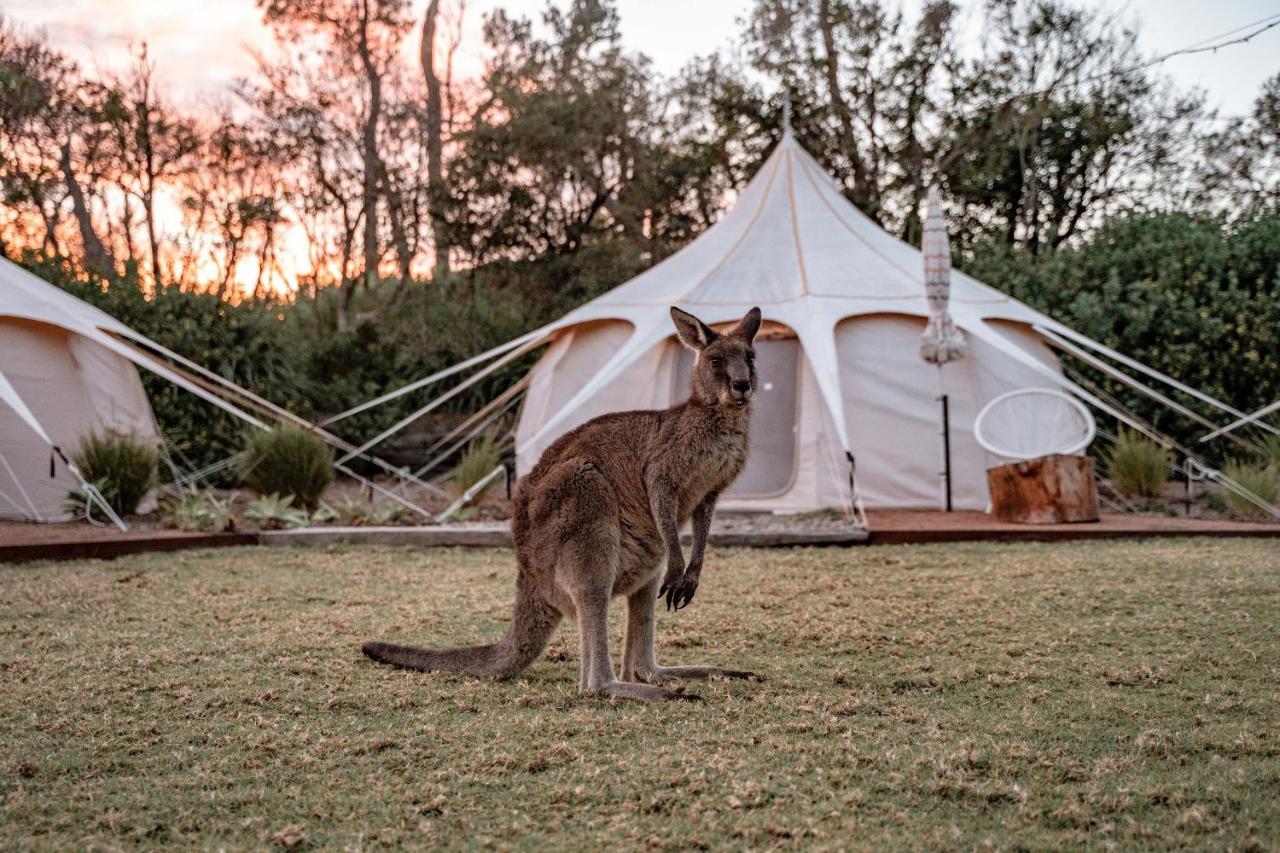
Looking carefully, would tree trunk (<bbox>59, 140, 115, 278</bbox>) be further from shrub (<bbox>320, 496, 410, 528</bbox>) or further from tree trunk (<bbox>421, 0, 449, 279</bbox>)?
shrub (<bbox>320, 496, 410, 528</bbox>)

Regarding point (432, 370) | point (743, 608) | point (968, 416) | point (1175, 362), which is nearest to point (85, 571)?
Result: point (743, 608)

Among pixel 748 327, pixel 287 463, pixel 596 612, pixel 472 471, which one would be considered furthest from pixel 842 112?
pixel 596 612

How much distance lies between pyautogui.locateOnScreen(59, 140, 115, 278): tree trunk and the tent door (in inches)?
371

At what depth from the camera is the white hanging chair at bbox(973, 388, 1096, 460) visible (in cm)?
908

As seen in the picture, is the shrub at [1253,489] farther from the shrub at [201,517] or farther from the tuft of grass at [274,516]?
the shrub at [201,517]

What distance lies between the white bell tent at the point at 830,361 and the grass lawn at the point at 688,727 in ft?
12.6

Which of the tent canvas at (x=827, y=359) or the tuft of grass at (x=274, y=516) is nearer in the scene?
the tuft of grass at (x=274, y=516)

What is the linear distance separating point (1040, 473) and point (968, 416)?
173 cm

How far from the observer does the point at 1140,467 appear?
29.8 feet

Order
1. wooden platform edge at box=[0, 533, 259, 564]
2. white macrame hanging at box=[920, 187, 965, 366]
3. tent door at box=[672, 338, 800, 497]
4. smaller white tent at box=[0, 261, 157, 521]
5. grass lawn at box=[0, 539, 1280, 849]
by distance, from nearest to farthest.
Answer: grass lawn at box=[0, 539, 1280, 849] → wooden platform edge at box=[0, 533, 259, 564] → white macrame hanging at box=[920, 187, 965, 366] → smaller white tent at box=[0, 261, 157, 521] → tent door at box=[672, 338, 800, 497]

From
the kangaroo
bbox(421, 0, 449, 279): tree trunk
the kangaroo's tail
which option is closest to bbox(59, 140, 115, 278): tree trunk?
bbox(421, 0, 449, 279): tree trunk

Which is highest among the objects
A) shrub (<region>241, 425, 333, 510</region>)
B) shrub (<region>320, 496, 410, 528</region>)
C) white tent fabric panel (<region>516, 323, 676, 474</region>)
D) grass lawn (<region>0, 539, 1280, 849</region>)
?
white tent fabric panel (<region>516, 323, 676, 474</region>)

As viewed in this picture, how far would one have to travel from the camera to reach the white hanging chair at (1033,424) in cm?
908

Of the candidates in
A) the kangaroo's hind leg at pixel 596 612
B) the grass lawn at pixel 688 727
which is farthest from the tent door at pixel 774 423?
the kangaroo's hind leg at pixel 596 612
